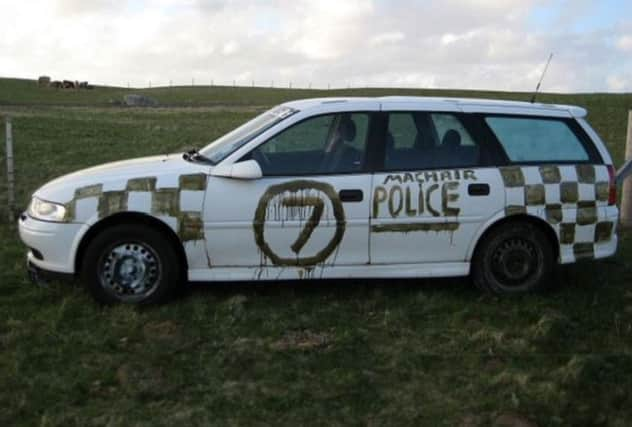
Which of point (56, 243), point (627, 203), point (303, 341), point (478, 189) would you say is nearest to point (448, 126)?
point (478, 189)

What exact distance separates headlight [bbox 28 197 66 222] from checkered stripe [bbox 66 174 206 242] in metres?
0.07

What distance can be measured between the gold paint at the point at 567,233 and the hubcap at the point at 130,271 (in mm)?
3196

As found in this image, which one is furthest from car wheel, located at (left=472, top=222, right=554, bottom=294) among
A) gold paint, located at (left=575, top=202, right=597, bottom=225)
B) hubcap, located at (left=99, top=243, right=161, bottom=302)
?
hubcap, located at (left=99, top=243, right=161, bottom=302)

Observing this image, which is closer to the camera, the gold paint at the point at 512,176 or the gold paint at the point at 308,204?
the gold paint at the point at 308,204

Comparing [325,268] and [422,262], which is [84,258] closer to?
[325,268]

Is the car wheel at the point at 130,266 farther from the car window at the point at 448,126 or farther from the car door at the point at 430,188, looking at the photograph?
the car window at the point at 448,126

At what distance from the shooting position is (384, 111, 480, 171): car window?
239 inches

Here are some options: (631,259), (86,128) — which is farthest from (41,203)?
(86,128)

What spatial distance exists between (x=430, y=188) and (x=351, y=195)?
631mm

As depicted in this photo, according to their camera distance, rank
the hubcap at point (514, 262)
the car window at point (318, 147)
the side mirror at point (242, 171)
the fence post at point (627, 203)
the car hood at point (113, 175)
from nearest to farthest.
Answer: the side mirror at point (242, 171) < the car hood at point (113, 175) < the car window at point (318, 147) < the hubcap at point (514, 262) < the fence post at point (627, 203)

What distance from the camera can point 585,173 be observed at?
6.30 meters

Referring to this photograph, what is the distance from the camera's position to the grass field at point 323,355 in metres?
4.18

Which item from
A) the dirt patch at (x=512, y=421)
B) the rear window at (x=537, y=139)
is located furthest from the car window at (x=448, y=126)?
the dirt patch at (x=512, y=421)

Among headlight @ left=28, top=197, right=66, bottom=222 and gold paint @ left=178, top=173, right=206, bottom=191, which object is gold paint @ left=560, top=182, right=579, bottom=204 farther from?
headlight @ left=28, top=197, right=66, bottom=222
